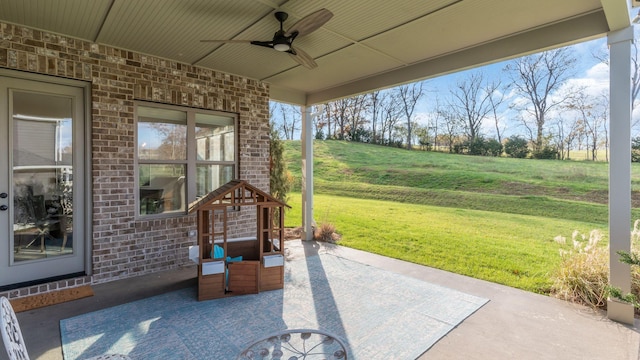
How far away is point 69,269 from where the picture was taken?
12.7 feet

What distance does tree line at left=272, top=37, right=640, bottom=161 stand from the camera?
34.9 feet

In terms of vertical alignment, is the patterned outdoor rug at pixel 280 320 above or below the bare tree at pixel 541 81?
below

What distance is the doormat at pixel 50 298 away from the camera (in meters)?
3.22

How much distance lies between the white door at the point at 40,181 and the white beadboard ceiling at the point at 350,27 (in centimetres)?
87

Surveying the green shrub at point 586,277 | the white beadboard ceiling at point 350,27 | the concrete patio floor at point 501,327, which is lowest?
the concrete patio floor at point 501,327

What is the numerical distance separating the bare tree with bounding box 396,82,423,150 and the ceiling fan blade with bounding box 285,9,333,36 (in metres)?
12.8

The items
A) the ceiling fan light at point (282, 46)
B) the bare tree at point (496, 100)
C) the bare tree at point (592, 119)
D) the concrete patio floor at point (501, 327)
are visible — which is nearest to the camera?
the concrete patio floor at point (501, 327)

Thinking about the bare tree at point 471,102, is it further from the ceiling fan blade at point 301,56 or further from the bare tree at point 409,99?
the ceiling fan blade at point 301,56

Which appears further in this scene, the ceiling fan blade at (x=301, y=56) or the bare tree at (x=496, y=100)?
the bare tree at (x=496, y=100)

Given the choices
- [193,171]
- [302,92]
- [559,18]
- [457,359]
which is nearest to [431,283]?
[457,359]

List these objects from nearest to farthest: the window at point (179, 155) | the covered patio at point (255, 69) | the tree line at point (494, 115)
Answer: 1. the covered patio at point (255, 69)
2. the window at point (179, 155)
3. the tree line at point (494, 115)

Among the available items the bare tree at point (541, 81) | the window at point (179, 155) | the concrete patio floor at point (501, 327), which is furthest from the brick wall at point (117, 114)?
the bare tree at point (541, 81)

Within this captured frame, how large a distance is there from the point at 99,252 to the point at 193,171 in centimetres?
162

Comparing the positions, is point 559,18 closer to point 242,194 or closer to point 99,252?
point 242,194
